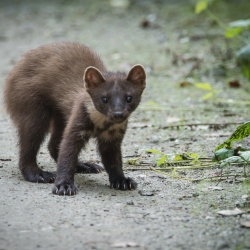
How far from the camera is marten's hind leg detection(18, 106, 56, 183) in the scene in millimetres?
5832

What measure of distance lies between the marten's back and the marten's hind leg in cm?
9

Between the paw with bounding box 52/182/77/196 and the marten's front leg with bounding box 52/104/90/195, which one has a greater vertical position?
the marten's front leg with bounding box 52/104/90/195

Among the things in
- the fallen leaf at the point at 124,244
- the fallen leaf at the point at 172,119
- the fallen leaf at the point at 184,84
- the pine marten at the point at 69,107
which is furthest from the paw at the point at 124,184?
the fallen leaf at the point at 184,84

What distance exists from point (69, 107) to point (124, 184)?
101 centimetres

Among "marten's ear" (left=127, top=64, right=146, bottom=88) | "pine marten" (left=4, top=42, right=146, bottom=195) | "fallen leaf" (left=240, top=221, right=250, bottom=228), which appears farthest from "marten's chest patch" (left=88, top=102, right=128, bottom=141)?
"fallen leaf" (left=240, top=221, right=250, bottom=228)

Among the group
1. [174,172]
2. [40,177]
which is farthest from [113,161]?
[40,177]

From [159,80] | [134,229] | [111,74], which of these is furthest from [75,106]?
[159,80]

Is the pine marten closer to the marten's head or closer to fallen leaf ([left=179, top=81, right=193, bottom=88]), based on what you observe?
the marten's head

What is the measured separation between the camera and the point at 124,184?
5.46 metres

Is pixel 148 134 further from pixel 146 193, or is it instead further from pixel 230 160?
pixel 230 160

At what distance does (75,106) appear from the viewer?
5746mm

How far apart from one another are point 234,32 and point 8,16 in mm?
8302

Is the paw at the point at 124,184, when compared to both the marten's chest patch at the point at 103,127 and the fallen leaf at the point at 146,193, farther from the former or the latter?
the marten's chest patch at the point at 103,127

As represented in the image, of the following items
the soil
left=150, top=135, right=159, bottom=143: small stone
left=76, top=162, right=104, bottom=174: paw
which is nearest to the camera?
the soil
